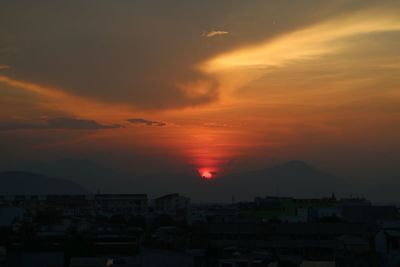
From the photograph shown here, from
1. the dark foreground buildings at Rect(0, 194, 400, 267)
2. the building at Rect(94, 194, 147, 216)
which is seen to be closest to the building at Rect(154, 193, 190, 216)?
the building at Rect(94, 194, 147, 216)

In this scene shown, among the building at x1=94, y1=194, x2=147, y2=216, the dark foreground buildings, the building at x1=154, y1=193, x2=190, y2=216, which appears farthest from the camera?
the building at x1=154, y1=193, x2=190, y2=216

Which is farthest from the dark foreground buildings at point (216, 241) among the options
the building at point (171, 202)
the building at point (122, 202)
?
the building at point (122, 202)

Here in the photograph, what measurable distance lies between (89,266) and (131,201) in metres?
64.8

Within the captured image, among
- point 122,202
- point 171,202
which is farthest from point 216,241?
point 171,202

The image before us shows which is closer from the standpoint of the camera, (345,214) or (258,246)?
(258,246)

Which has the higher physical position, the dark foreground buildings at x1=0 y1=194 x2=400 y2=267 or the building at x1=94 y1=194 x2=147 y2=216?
the building at x1=94 y1=194 x2=147 y2=216

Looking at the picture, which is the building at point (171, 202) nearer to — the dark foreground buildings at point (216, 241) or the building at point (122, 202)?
the building at point (122, 202)

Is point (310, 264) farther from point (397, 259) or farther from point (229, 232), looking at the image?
point (229, 232)

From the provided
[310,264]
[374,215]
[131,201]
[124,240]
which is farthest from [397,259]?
[131,201]

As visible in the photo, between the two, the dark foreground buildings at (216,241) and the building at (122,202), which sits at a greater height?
the building at (122,202)

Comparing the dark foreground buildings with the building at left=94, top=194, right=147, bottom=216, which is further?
the building at left=94, top=194, right=147, bottom=216

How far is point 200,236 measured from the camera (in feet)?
102

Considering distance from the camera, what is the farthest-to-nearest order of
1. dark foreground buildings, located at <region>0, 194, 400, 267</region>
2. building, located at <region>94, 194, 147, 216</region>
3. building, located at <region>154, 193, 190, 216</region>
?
building, located at <region>154, 193, 190, 216</region> → building, located at <region>94, 194, 147, 216</region> → dark foreground buildings, located at <region>0, 194, 400, 267</region>

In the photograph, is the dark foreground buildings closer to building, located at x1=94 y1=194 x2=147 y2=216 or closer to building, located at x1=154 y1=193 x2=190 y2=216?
building, located at x1=154 y1=193 x2=190 y2=216
